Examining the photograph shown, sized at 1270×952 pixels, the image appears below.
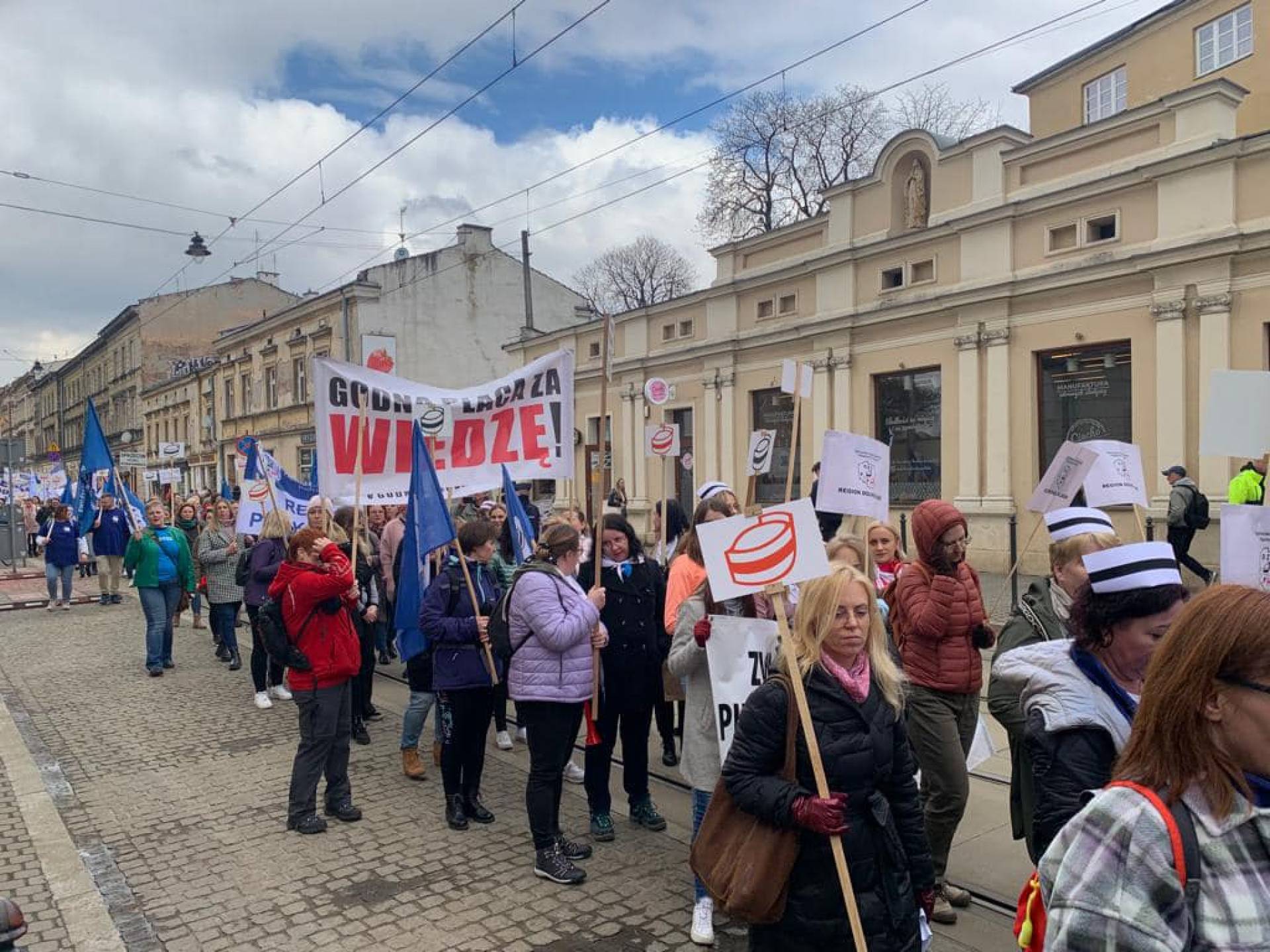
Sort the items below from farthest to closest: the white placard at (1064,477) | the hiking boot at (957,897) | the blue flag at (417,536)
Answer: the white placard at (1064,477) < the blue flag at (417,536) < the hiking boot at (957,897)

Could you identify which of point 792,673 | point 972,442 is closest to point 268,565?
point 792,673

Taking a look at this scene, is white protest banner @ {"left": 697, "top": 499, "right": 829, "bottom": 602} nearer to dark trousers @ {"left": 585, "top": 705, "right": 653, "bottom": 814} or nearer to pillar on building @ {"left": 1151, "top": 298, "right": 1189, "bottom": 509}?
dark trousers @ {"left": 585, "top": 705, "right": 653, "bottom": 814}

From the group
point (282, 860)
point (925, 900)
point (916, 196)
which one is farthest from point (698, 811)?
point (916, 196)

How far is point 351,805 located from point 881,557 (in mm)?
3537

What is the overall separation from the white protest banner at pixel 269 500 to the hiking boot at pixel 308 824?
16.2 feet

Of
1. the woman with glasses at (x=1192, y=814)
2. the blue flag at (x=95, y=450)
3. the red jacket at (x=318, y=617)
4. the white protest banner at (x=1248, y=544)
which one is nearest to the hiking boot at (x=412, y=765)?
the red jacket at (x=318, y=617)

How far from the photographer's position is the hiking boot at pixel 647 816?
5.21 metres

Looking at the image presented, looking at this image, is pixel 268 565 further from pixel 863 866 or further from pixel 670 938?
pixel 863 866

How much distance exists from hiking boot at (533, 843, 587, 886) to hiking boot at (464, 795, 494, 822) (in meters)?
0.80

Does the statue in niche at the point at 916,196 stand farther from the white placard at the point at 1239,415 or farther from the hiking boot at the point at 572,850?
the hiking boot at the point at 572,850

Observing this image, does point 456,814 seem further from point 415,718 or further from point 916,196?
point 916,196

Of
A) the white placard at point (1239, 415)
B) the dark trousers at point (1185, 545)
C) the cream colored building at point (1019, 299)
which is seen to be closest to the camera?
the white placard at point (1239, 415)

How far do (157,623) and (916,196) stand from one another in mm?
15190

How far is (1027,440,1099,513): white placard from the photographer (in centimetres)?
621
